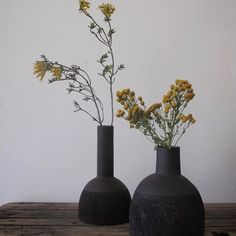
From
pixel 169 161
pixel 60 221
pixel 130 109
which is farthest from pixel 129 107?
pixel 60 221

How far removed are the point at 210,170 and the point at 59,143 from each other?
524 mm

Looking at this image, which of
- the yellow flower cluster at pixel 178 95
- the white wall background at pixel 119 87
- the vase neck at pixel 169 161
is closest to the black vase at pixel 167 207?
the vase neck at pixel 169 161

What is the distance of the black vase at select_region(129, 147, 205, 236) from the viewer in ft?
2.36

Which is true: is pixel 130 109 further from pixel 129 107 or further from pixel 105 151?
pixel 105 151

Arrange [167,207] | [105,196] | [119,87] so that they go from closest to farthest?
[167,207] → [105,196] → [119,87]

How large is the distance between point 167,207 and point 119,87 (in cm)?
53

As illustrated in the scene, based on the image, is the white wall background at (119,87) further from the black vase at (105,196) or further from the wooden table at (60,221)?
the black vase at (105,196)

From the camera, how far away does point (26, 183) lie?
1.19m

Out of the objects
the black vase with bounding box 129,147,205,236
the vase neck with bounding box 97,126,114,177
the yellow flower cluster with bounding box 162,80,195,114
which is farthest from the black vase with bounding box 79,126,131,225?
the yellow flower cluster with bounding box 162,80,195,114

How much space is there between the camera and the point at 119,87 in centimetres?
116

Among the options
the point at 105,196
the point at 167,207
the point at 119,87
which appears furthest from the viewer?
the point at 119,87

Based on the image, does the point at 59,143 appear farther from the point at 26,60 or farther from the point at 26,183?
the point at 26,60

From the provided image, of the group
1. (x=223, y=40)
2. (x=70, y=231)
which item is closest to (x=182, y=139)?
(x=223, y=40)

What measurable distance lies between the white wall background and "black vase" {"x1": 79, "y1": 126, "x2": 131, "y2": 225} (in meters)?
0.25
